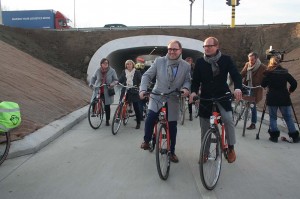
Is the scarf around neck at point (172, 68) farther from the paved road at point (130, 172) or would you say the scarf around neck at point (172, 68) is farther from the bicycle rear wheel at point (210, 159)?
the paved road at point (130, 172)

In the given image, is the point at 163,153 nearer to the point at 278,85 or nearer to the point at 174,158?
the point at 174,158

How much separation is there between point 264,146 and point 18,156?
4.67 meters

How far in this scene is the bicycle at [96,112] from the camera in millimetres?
9609

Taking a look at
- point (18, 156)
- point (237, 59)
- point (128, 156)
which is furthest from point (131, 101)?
point (237, 59)

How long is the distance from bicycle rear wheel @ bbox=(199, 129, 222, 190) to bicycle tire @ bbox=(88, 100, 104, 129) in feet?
16.2

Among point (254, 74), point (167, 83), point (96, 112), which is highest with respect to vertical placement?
point (167, 83)

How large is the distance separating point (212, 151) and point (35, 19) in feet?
109

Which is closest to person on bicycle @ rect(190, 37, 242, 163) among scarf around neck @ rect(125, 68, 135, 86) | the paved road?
the paved road

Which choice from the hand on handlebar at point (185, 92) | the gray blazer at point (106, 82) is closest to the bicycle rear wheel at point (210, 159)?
the hand on handlebar at point (185, 92)

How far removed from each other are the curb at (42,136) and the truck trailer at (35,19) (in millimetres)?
26442

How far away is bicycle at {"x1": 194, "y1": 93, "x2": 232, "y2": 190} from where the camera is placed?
190 inches

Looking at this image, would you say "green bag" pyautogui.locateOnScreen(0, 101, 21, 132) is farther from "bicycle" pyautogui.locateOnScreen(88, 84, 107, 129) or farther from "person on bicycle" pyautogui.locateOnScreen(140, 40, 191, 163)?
"bicycle" pyautogui.locateOnScreen(88, 84, 107, 129)

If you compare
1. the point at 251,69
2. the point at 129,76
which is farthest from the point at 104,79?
the point at 251,69

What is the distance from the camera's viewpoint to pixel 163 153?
541 centimetres
